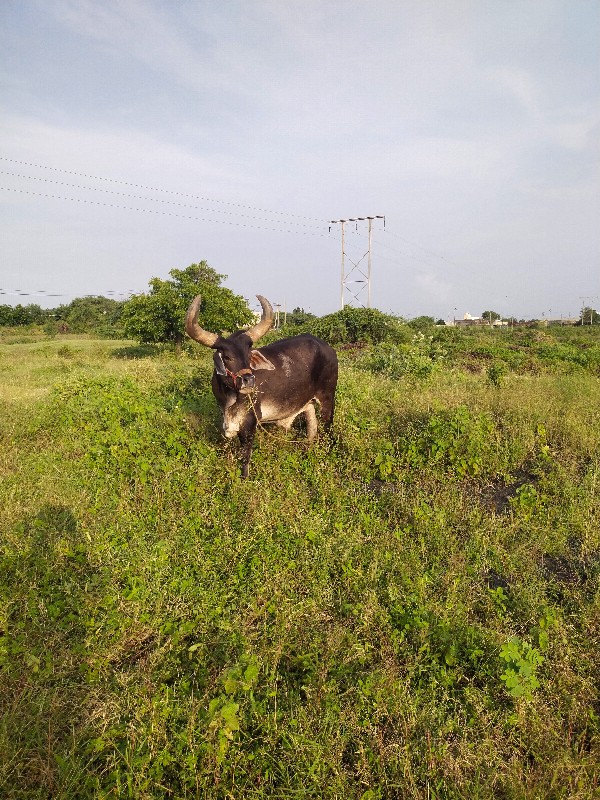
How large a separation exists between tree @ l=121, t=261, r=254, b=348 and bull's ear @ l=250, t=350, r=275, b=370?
1521 cm

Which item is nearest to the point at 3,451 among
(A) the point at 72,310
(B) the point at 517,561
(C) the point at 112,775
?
(C) the point at 112,775

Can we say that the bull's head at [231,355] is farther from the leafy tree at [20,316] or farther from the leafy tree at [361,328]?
the leafy tree at [20,316]

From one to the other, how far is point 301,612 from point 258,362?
363 centimetres

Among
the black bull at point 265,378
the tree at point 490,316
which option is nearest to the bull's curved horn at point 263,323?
the black bull at point 265,378

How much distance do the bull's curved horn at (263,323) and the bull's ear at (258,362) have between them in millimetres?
208

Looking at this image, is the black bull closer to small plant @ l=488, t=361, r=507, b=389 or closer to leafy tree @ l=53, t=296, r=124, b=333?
small plant @ l=488, t=361, r=507, b=389

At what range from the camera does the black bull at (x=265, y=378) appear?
6004 millimetres

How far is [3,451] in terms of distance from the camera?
662cm

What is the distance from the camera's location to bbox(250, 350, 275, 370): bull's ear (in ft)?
20.8

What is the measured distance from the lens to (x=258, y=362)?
6398mm

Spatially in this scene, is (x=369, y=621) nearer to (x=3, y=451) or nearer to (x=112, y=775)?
(x=112, y=775)

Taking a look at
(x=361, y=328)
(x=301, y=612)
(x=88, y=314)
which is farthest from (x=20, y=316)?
(x=301, y=612)

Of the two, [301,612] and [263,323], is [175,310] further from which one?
[301,612]

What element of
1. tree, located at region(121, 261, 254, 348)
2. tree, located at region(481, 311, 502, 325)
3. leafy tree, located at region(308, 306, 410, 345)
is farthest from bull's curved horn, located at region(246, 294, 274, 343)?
tree, located at region(481, 311, 502, 325)
